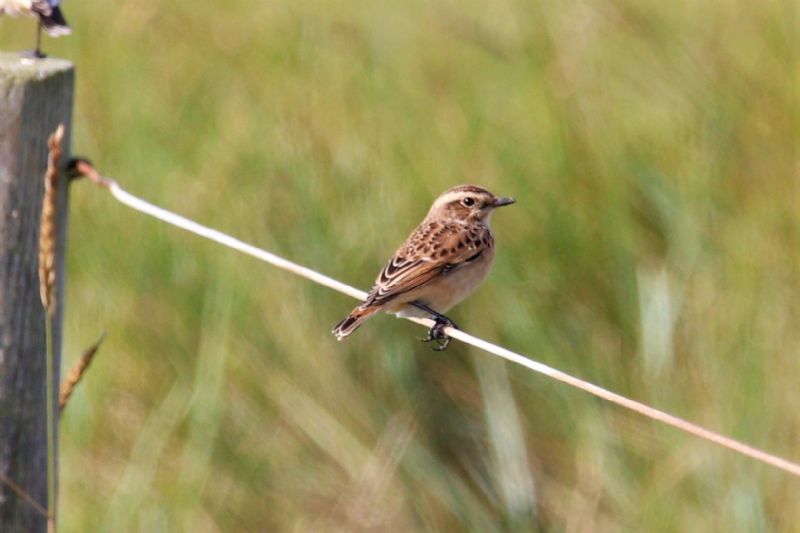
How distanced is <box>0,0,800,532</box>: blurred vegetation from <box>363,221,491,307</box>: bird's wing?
0.93 ft

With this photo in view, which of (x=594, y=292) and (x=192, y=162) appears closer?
(x=594, y=292)

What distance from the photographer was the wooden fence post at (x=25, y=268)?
8.30 feet

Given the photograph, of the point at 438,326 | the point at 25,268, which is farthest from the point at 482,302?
the point at 25,268

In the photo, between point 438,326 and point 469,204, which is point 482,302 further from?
A: point 438,326

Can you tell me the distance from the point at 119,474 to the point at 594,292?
5.58ft

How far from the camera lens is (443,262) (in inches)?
165

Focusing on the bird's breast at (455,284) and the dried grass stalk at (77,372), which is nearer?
the dried grass stalk at (77,372)

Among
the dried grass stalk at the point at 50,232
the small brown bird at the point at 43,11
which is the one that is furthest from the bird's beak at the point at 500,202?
the dried grass stalk at the point at 50,232

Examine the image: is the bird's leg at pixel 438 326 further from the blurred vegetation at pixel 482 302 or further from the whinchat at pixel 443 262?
the blurred vegetation at pixel 482 302

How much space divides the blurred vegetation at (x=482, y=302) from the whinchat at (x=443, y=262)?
255 millimetres

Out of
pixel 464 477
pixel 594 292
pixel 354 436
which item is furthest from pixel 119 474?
pixel 594 292

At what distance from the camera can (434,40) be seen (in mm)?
6074

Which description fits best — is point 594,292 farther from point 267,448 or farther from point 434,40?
point 434,40

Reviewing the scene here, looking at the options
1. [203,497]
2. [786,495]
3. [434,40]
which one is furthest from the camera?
[434,40]
